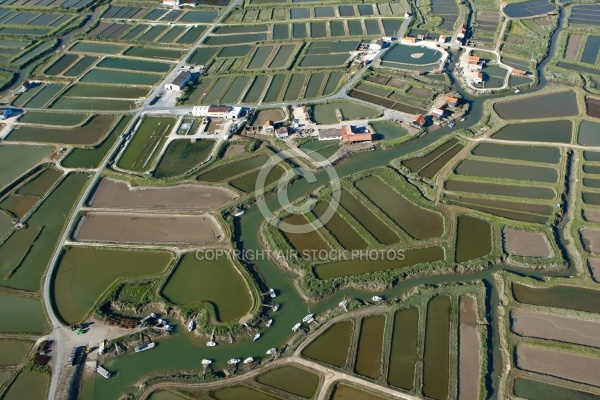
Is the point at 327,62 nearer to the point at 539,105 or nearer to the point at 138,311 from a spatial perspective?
the point at 539,105

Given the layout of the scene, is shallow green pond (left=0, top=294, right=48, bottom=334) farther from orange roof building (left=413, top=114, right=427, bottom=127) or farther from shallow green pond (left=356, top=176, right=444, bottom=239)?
orange roof building (left=413, top=114, right=427, bottom=127)

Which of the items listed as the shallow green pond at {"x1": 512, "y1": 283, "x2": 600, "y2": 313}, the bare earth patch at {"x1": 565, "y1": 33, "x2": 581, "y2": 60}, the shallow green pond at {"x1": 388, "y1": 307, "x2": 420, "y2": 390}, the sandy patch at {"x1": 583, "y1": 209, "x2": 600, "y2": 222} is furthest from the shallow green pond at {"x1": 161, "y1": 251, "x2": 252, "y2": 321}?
the bare earth patch at {"x1": 565, "y1": 33, "x2": 581, "y2": 60}

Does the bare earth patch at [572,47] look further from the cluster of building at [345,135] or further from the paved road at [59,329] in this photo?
the paved road at [59,329]

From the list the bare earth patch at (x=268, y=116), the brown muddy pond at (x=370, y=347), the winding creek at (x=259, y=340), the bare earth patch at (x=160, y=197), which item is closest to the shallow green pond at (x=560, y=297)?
the winding creek at (x=259, y=340)

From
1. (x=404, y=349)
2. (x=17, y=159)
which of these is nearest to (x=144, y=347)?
(x=404, y=349)

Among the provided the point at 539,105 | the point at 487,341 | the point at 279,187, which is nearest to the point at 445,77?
the point at 539,105

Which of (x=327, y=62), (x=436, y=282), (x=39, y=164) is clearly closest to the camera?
(x=436, y=282)
